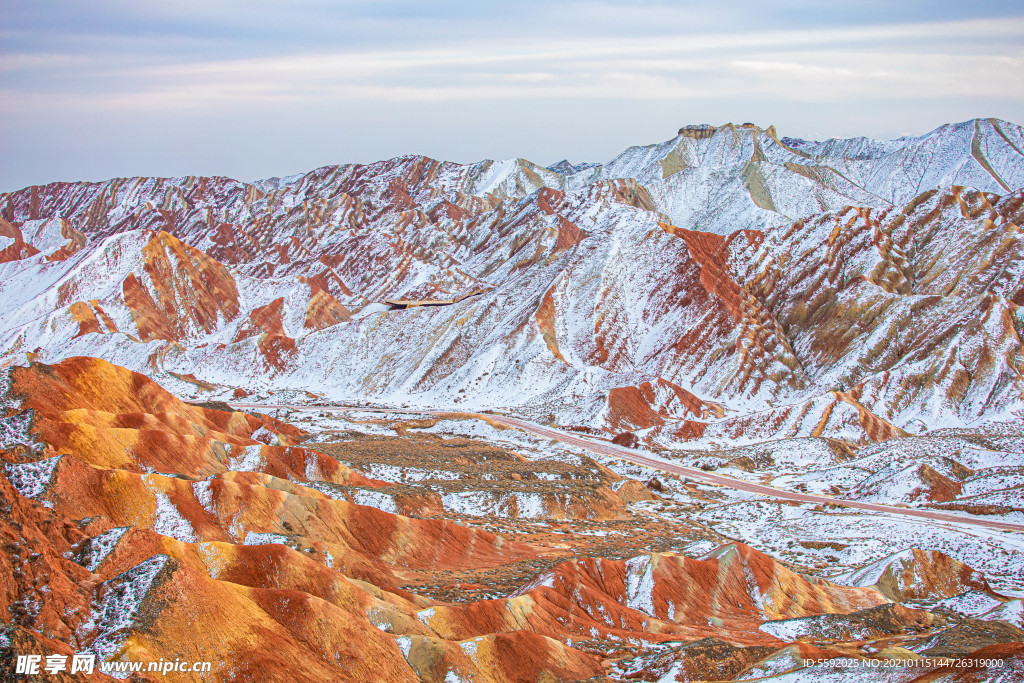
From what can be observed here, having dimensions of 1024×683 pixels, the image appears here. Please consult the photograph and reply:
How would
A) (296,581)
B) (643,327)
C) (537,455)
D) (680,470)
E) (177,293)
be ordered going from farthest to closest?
(177,293) → (643,327) → (537,455) → (680,470) → (296,581)

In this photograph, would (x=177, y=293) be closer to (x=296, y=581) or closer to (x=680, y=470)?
(x=680, y=470)

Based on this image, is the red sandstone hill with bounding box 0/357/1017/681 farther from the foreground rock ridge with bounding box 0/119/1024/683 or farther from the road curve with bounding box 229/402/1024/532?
the road curve with bounding box 229/402/1024/532

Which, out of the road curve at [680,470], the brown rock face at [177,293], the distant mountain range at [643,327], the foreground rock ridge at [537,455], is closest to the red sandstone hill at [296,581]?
the foreground rock ridge at [537,455]

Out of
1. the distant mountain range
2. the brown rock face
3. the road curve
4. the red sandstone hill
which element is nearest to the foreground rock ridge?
the red sandstone hill

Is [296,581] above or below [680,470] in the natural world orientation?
above

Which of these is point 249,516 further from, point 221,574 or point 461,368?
point 461,368

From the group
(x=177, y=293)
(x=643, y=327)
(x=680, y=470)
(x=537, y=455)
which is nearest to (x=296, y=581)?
(x=537, y=455)

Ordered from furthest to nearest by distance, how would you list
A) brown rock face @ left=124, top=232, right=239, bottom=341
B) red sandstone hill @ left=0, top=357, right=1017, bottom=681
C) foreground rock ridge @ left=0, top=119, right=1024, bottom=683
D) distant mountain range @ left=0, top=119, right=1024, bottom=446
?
1. brown rock face @ left=124, top=232, right=239, bottom=341
2. distant mountain range @ left=0, top=119, right=1024, bottom=446
3. foreground rock ridge @ left=0, top=119, right=1024, bottom=683
4. red sandstone hill @ left=0, top=357, right=1017, bottom=681
